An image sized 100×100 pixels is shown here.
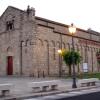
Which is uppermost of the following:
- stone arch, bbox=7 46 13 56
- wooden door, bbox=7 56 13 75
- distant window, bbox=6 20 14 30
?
distant window, bbox=6 20 14 30

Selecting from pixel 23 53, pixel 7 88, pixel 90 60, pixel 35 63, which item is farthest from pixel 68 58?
pixel 7 88

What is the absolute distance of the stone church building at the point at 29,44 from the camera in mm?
41625

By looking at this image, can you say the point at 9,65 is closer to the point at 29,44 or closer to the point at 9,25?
the point at 29,44

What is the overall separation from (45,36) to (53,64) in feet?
15.3

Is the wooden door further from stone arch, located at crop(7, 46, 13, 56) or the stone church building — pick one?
stone arch, located at crop(7, 46, 13, 56)

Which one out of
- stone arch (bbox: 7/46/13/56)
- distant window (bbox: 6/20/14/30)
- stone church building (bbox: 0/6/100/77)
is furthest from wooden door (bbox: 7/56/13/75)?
distant window (bbox: 6/20/14/30)

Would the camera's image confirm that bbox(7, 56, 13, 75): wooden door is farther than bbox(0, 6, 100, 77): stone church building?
Yes

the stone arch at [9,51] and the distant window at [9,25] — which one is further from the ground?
the distant window at [9,25]

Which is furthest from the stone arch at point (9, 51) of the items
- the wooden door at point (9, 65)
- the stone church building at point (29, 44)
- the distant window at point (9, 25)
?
the distant window at point (9, 25)

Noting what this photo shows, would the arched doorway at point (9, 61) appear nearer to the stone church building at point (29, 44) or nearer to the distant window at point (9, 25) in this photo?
the stone church building at point (29, 44)

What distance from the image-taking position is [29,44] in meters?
42.2

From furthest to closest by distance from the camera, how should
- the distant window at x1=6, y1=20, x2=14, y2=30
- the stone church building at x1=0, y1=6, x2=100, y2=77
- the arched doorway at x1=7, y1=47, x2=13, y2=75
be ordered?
the distant window at x1=6, y1=20, x2=14, y2=30
the arched doorway at x1=7, y1=47, x2=13, y2=75
the stone church building at x1=0, y1=6, x2=100, y2=77

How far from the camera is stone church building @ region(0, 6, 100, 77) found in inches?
1639

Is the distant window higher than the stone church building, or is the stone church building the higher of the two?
the distant window
